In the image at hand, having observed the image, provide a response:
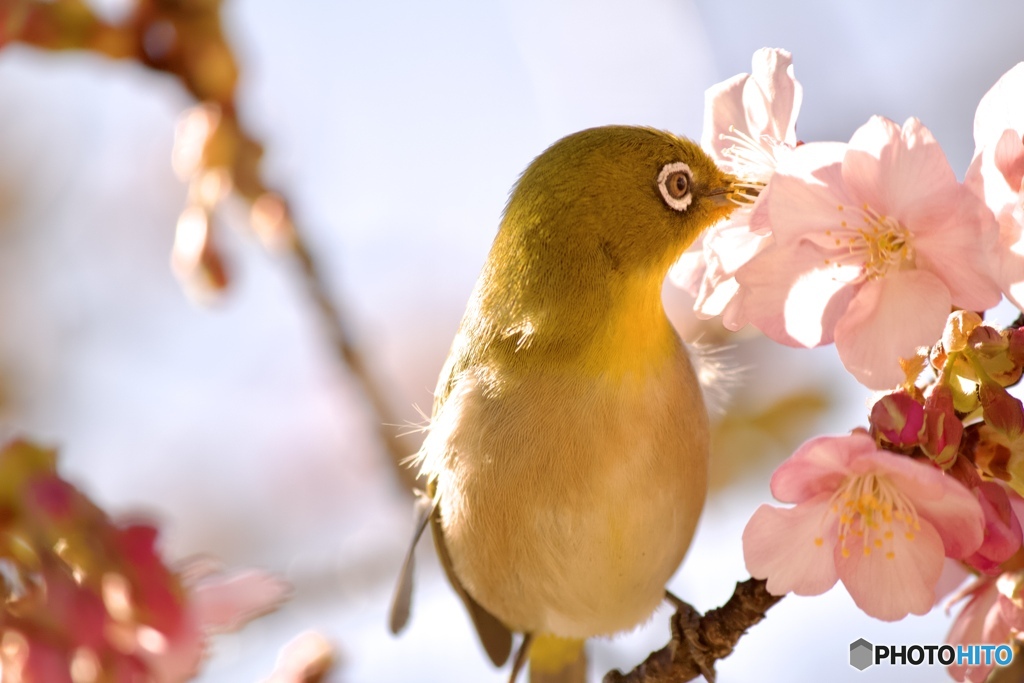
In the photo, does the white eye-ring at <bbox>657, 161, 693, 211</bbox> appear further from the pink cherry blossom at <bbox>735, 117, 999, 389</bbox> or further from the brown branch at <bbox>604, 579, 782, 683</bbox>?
the brown branch at <bbox>604, 579, 782, 683</bbox>

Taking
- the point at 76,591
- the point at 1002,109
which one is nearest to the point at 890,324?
the point at 1002,109

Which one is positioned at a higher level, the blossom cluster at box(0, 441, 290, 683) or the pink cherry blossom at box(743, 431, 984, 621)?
the blossom cluster at box(0, 441, 290, 683)

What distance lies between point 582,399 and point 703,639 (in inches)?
25.2

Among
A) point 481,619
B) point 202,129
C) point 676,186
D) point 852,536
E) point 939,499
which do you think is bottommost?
point 481,619

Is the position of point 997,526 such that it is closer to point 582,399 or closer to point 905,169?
point 905,169

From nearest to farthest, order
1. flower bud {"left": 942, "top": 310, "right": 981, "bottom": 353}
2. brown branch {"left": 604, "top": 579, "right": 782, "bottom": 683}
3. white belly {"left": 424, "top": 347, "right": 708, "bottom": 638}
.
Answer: flower bud {"left": 942, "top": 310, "right": 981, "bottom": 353} < brown branch {"left": 604, "top": 579, "right": 782, "bottom": 683} < white belly {"left": 424, "top": 347, "right": 708, "bottom": 638}

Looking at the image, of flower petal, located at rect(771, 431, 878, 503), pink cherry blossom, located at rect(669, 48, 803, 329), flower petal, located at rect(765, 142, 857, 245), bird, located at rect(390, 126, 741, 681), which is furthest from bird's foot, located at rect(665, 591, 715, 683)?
flower petal, located at rect(765, 142, 857, 245)

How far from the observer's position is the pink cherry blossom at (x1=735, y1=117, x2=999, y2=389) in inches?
63.9

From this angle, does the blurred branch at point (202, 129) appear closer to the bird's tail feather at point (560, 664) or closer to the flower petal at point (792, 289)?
the bird's tail feather at point (560, 664)

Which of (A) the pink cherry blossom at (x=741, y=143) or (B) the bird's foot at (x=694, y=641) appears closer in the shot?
(A) the pink cherry blossom at (x=741, y=143)

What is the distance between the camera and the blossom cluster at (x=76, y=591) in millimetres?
1421

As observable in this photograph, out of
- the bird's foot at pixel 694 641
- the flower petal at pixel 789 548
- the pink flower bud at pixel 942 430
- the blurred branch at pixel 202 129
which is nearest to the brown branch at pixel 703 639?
the bird's foot at pixel 694 641

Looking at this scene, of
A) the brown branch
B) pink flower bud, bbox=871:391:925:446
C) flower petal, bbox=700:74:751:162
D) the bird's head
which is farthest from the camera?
the bird's head

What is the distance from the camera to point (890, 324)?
5.40 feet
